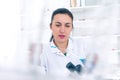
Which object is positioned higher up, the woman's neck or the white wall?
the white wall

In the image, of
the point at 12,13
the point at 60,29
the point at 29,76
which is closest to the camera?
the point at 29,76

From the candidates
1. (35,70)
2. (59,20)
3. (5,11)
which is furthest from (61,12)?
(35,70)

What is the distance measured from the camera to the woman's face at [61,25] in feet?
3.09

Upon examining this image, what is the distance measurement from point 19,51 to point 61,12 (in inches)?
14.8

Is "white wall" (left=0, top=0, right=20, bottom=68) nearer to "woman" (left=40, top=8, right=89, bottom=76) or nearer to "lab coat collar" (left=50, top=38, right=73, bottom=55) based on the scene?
"woman" (left=40, top=8, right=89, bottom=76)

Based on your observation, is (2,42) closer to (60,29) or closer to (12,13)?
(12,13)

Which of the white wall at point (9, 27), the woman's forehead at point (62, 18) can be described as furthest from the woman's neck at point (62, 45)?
the white wall at point (9, 27)

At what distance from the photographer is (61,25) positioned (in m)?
0.95

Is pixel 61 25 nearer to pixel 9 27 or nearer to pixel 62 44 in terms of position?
pixel 62 44

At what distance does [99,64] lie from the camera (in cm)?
58

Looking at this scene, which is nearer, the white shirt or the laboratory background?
the laboratory background

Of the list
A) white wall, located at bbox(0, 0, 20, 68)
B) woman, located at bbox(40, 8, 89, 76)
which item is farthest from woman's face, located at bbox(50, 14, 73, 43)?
white wall, located at bbox(0, 0, 20, 68)

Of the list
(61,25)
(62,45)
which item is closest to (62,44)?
(62,45)

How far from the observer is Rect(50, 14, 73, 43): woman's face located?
941 mm
